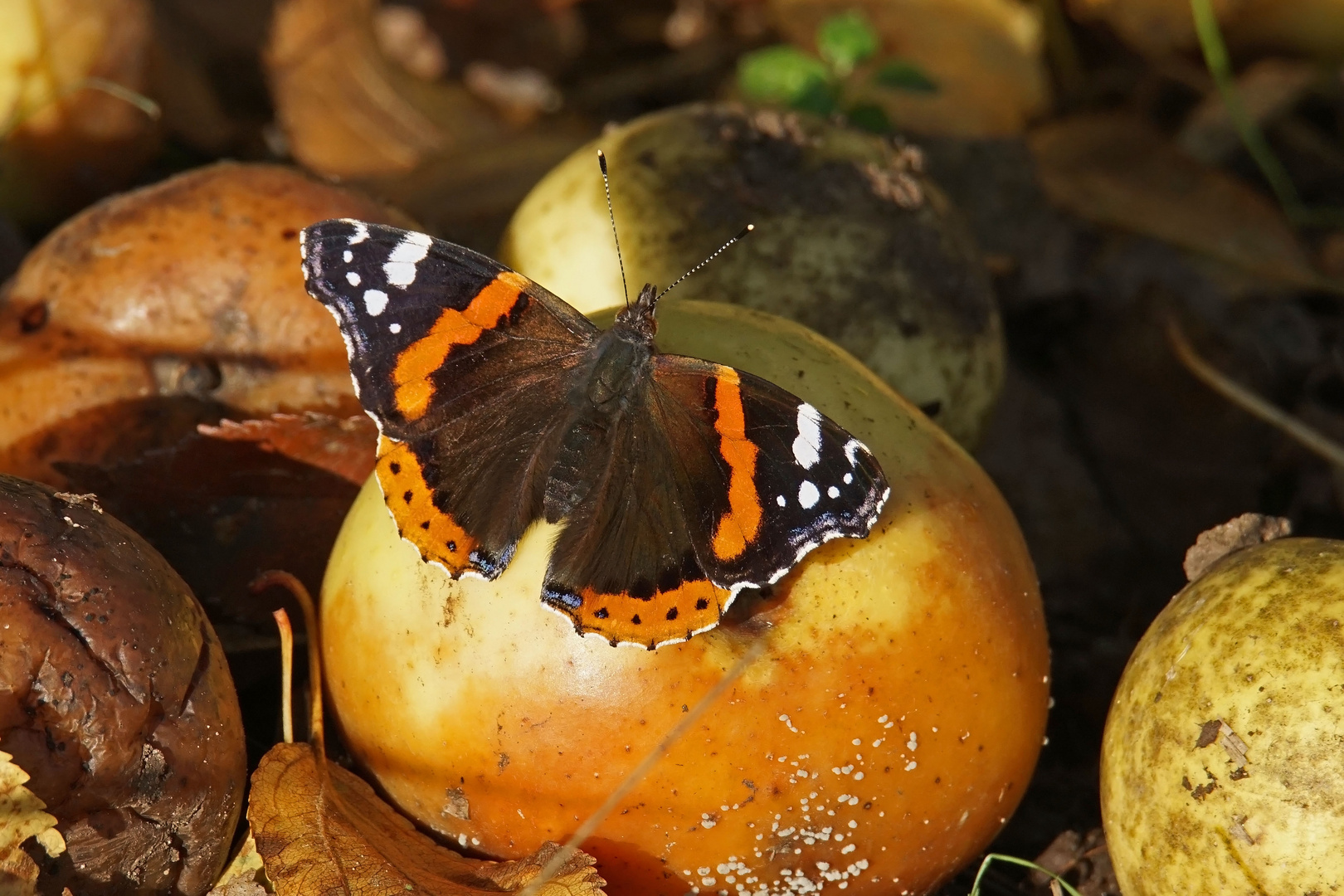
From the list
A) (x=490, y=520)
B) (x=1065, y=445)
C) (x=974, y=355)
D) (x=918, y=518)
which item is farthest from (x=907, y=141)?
(x=490, y=520)

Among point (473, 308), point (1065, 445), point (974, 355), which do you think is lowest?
point (1065, 445)

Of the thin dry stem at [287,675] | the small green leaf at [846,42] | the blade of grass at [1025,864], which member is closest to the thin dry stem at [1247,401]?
the small green leaf at [846,42]

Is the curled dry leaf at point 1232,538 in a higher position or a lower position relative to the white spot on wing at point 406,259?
lower

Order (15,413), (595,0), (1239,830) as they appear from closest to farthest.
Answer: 1. (1239,830)
2. (15,413)
3. (595,0)

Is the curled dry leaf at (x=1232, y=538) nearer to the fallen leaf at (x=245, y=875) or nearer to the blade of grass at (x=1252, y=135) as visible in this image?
the fallen leaf at (x=245, y=875)

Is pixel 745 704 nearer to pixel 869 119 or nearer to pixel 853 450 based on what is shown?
pixel 853 450

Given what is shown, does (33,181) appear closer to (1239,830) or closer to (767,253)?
(767,253)

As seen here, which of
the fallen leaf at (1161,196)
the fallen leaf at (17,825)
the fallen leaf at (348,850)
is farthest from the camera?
the fallen leaf at (1161,196)
